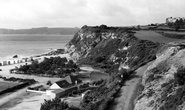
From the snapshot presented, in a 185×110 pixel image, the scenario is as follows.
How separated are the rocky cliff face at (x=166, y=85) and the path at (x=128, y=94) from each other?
104cm

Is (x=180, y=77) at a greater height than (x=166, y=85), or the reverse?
(x=180, y=77)

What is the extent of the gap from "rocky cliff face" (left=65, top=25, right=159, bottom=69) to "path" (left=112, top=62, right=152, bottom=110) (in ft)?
32.7

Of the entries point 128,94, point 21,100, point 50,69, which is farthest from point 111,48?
point 128,94

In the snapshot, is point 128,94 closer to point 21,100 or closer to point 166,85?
point 166,85

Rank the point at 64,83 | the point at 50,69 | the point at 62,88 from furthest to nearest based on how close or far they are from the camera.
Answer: the point at 50,69 < the point at 64,83 < the point at 62,88

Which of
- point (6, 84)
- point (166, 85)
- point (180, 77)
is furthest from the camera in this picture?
point (6, 84)

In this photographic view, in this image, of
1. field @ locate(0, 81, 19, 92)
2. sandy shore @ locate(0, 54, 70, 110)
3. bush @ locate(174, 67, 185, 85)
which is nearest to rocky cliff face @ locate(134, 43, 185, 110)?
bush @ locate(174, 67, 185, 85)

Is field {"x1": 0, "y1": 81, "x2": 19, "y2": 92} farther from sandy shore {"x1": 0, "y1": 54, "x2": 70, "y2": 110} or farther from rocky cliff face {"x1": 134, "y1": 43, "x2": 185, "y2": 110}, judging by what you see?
rocky cliff face {"x1": 134, "y1": 43, "x2": 185, "y2": 110}

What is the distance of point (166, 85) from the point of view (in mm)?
18328

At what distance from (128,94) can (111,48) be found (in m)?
44.0

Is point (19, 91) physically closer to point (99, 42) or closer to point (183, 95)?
point (183, 95)

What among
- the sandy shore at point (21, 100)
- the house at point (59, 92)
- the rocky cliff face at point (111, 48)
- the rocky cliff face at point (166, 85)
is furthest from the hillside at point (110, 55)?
the sandy shore at point (21, 100)

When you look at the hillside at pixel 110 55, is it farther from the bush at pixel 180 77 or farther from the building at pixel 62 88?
the bush at pixel 180 77

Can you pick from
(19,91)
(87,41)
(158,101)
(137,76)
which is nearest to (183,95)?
(158,101)
